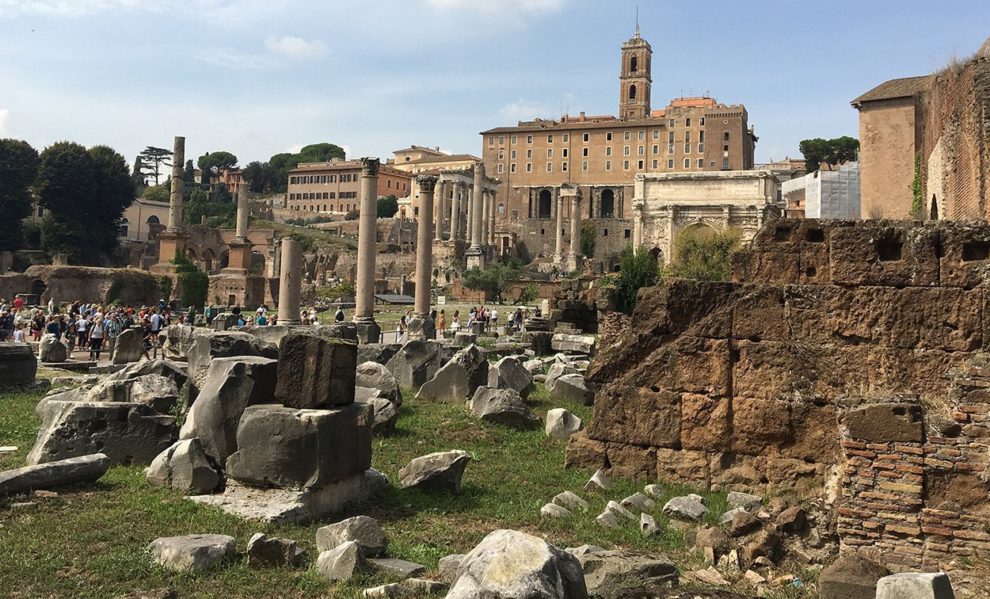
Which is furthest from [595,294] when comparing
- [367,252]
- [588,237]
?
[588,237]

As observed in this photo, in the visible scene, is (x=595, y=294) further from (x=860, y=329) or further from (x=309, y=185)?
(x=309, y=185)

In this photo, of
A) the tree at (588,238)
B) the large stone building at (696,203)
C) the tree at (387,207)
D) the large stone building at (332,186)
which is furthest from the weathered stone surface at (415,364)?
the large stone building at (332,186)

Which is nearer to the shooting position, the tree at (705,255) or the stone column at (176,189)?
the tree at (705,255)

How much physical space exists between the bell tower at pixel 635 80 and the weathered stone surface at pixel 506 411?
102m

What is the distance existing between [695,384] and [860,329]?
1.75m

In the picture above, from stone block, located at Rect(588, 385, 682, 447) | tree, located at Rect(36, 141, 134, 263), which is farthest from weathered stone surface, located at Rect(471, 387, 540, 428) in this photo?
tree, located at Rect(36, 141, 134, 263)

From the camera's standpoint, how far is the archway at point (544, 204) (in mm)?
101688

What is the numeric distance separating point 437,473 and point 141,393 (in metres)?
4.68

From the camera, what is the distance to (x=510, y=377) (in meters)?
14.1

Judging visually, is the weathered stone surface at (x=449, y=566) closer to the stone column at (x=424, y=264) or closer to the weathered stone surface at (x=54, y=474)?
the weathered stone surface at (x=54, y=474)

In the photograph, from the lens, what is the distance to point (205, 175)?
436 ft

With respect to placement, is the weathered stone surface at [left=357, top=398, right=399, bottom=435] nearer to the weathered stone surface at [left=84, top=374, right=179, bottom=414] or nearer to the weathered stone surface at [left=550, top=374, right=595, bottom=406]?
the weathered stone surface at [left=84, top=374, right=179, bottom=414]

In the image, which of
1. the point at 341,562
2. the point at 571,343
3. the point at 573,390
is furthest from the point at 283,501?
the point at 571,343

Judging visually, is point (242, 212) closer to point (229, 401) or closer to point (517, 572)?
point (229, 401)
